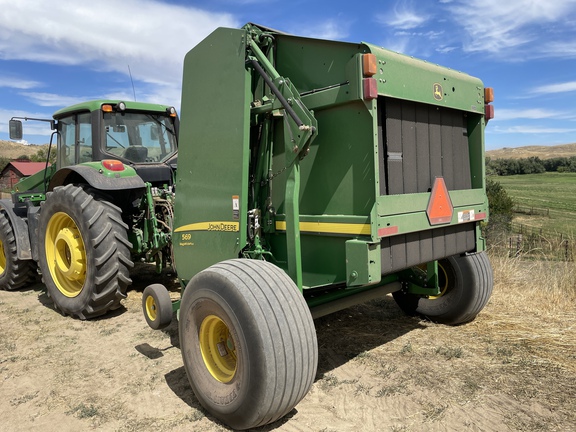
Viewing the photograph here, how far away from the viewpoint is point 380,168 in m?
3.06

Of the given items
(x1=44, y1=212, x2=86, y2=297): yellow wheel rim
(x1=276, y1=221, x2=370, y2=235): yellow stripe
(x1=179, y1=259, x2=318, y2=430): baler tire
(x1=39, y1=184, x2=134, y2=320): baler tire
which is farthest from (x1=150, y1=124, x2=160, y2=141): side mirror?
(x1=179, y1=259, x2=318, y2=430): baler tire

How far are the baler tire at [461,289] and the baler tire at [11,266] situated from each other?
524cm

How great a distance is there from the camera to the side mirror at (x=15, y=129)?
595 centimetres

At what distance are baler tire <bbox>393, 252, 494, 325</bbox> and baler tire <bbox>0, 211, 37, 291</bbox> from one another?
17.2ft

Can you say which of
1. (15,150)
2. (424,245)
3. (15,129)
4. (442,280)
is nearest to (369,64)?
(424,245)

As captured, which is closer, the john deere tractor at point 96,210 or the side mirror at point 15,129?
the john deere tractor at point 96,210

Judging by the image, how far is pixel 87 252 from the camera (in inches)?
190

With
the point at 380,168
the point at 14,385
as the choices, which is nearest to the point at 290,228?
the point at 380,168

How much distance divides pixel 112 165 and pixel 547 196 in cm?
3395

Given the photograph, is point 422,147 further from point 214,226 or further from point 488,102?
point 214,226

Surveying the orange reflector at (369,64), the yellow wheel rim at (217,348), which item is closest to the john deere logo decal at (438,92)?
the orange reflector at (369,64)

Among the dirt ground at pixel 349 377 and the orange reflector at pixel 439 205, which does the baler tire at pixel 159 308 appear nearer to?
the dirt ground at pixel 349 377

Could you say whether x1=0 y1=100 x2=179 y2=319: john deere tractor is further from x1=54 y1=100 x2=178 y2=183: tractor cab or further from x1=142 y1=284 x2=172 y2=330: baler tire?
x1=142 y1=284 x2=172 y2=330: baler tire

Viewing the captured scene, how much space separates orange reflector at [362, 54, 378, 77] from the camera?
2.73 m
